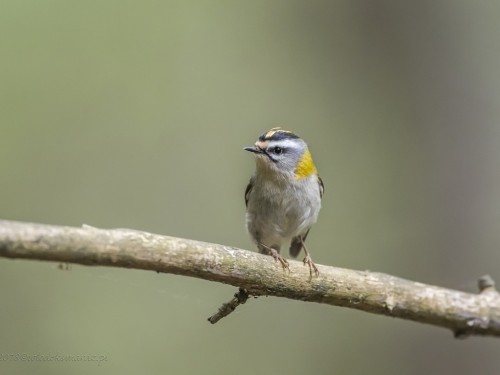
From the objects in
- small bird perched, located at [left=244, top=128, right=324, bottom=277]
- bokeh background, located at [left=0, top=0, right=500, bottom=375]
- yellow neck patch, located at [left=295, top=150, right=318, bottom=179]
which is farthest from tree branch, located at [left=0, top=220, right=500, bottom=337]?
bokeh background, located at [left=0, top=0, right=500, bottom=375]

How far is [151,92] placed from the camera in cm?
605

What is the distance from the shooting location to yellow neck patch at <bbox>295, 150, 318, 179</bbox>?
384cm

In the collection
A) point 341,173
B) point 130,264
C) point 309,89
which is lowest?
point 130,264

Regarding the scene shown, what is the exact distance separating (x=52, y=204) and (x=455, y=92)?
11.7ft

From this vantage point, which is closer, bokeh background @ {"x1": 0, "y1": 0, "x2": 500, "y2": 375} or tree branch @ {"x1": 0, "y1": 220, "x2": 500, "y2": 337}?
tree branch @ {"x1": 0, "y1": 220, "x2": 500, "y2": 337}

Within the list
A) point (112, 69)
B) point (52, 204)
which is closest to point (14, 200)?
point (52, 204)

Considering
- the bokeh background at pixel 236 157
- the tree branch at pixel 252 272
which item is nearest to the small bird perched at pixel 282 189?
the tree branch at pixel 252 272

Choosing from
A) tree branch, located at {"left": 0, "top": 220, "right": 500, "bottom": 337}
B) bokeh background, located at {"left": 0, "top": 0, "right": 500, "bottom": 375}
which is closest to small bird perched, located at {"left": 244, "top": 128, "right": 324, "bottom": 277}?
tree branch, located at {"left": 0, "top": 220, "right": 500, "bottom": 337}

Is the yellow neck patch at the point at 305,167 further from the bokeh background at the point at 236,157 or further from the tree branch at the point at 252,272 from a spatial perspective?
the bokeh background at the point at 236,157

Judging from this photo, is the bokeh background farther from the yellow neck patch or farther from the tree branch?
the yellow neck patch

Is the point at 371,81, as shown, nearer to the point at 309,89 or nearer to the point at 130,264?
the point at 309,89

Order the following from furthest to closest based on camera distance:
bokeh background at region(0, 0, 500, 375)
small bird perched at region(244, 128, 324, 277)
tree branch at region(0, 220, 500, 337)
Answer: bokeh background at region(0, 0, 500, 375)
small bird perched at region(244, 128, 324, 277)
tree branch at region(0, 220, 500, 337)

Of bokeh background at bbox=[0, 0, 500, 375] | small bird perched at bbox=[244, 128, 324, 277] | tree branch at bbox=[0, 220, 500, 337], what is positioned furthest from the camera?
bokeh background at bbox=[0, 0, 500, 375]

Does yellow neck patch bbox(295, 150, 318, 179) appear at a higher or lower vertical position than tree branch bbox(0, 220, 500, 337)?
higher
